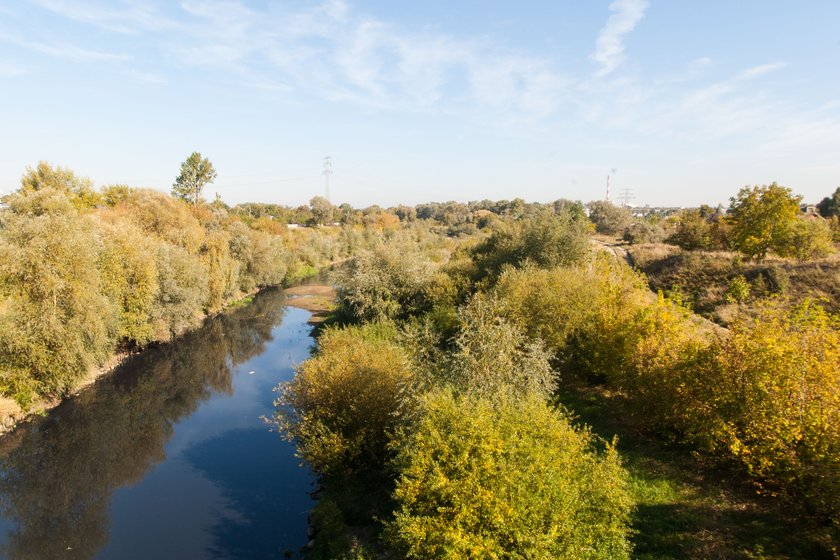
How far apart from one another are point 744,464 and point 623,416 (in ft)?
22.1

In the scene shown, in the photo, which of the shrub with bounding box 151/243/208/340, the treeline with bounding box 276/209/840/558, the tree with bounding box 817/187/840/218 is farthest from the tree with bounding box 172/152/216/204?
the tree with bounding box 817/187/840/218

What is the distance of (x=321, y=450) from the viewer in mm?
17031

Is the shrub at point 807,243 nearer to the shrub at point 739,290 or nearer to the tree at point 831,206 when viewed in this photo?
the shrub at point 739,290

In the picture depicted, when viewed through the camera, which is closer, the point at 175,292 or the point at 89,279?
the point at 89,279

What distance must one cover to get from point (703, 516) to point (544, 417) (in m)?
5.88

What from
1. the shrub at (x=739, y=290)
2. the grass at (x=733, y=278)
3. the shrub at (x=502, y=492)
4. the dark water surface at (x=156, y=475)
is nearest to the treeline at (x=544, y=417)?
the shrub at (x=502, y=492)

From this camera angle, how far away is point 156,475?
2112 cm

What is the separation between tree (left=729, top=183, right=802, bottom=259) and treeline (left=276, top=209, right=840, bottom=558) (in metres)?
24.8

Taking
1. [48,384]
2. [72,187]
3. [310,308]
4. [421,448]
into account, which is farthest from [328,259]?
[421,448]

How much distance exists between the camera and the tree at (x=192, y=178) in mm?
82875

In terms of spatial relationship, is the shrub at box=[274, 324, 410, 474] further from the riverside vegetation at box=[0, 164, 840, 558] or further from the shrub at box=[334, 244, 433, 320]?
the shrub at box=[334, 244, 433, 320]

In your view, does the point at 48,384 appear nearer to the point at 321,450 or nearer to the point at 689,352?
the point at 321,450

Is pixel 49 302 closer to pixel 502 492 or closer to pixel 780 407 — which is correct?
pixel 502 492

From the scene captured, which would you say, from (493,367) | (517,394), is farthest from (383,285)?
(517,394)
